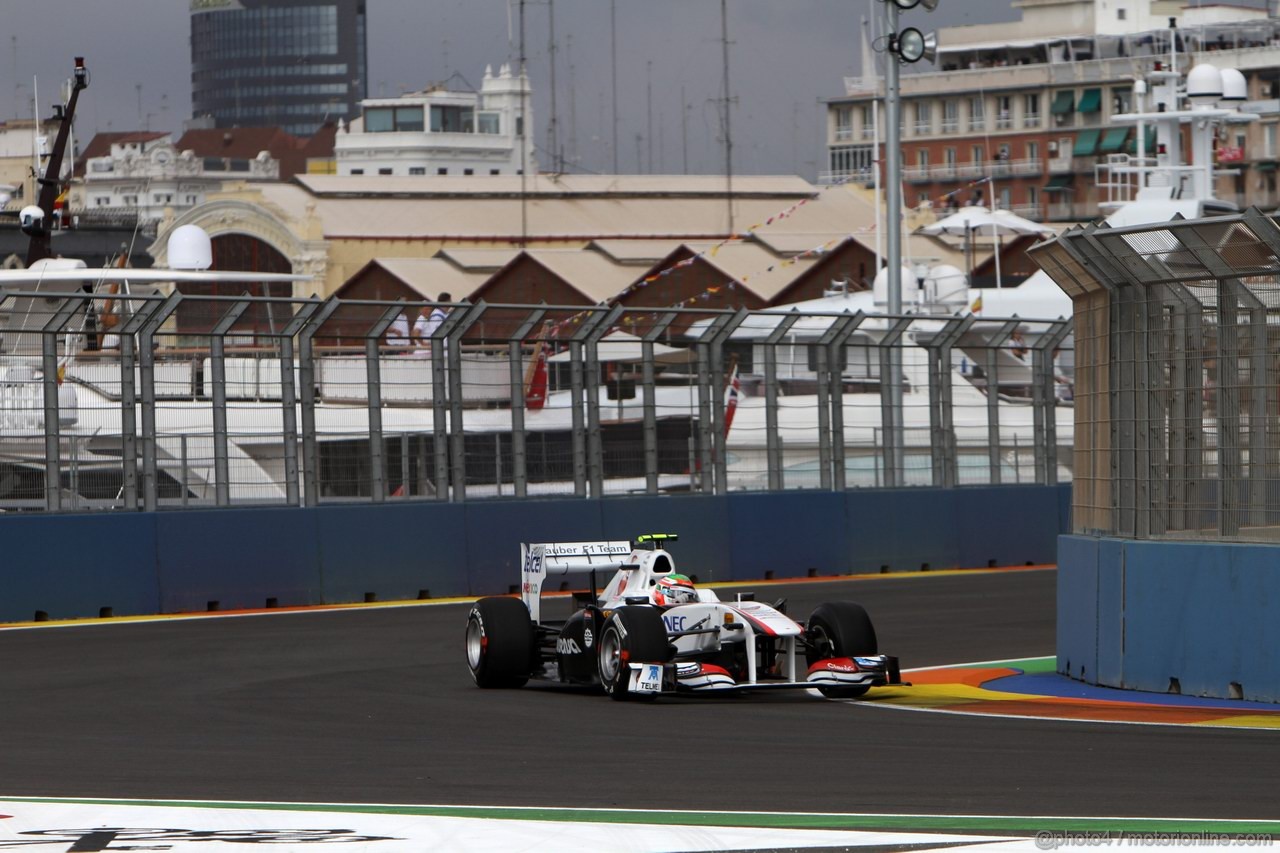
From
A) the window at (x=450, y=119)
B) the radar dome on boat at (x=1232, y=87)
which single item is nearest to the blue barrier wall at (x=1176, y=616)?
the radar dome on boat at (x=1232, y=87)

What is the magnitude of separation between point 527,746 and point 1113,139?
A: 335 feet

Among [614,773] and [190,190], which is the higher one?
[190,190]

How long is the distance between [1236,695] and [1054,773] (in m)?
3.20

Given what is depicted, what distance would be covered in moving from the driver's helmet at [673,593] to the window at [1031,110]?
106047mm

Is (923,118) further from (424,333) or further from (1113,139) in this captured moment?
(424,333)

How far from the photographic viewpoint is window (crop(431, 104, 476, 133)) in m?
164

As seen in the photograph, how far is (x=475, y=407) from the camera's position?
826 inches

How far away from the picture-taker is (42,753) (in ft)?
33.7

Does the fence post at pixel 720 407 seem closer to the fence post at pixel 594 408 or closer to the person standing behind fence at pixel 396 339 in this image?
the fence post at pixel 594 408

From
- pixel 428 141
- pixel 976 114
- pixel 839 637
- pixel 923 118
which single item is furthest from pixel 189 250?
pixel 428 141

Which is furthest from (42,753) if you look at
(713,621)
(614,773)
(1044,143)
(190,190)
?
(190,190)

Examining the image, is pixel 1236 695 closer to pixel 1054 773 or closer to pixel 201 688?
pixel 1054 773

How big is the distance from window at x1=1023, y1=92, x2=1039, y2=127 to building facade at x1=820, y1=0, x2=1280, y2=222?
0.06 meters

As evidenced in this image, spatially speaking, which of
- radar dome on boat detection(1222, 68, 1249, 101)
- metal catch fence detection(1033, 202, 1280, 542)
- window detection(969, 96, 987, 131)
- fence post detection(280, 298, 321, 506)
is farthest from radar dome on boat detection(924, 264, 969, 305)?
window detection(969, 96, 987, 131)
